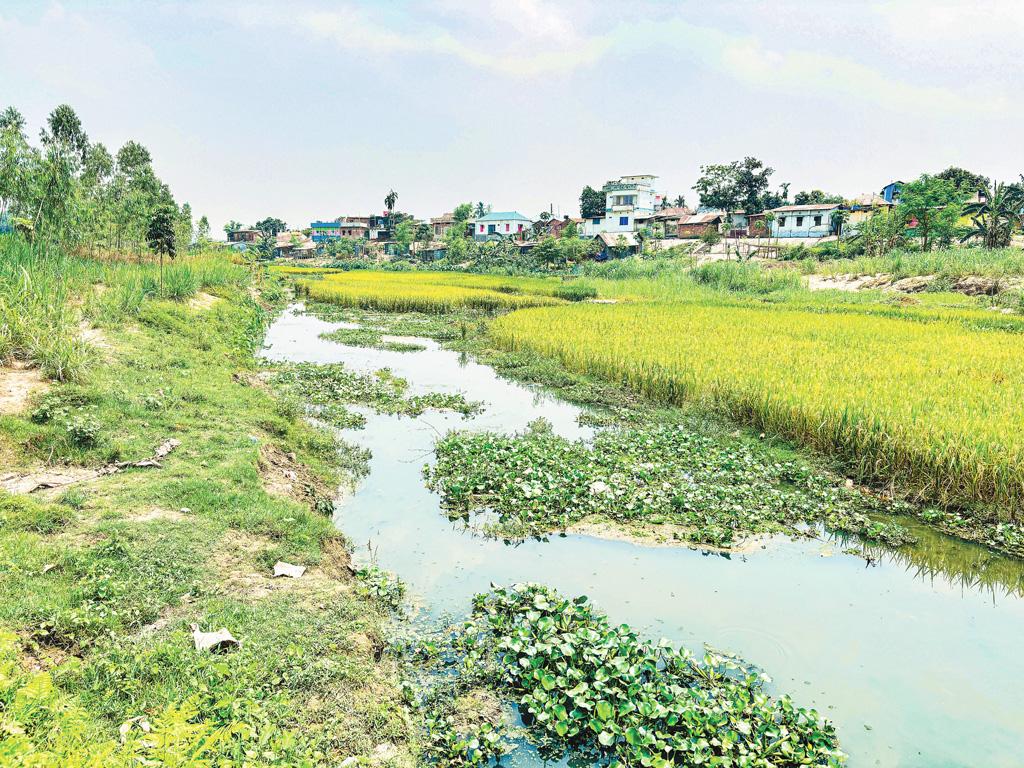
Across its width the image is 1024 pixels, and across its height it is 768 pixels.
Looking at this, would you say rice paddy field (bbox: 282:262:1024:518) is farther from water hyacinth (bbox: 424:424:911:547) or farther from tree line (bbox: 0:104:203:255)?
tree line (bbox: 0:104:203:255)

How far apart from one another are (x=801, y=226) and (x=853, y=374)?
49.3 m

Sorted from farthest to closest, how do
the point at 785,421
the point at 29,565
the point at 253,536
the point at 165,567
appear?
the point at 785,421 < the point at 253,536 < the point at 165,567 < the point at 29,565

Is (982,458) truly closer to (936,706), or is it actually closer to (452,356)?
(936,706)

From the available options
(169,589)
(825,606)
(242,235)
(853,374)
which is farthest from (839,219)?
(242,235)

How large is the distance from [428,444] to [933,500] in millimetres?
7025

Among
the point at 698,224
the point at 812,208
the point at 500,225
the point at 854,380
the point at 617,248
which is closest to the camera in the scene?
the point at 854,380

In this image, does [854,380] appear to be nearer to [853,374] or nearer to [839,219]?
[853,374]

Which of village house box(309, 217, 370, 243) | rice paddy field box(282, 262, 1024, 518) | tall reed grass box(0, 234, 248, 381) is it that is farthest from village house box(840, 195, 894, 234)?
village house box(309, 217, 370, 243)

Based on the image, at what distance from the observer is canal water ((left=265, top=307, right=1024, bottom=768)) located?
4.25 m

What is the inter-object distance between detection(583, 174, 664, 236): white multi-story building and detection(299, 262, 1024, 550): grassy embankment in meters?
47.3

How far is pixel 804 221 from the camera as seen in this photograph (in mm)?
53125

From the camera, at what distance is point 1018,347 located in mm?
13023

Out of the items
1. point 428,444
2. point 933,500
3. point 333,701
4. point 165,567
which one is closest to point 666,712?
point 333,701

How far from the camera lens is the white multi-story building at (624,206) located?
67.9 meters
